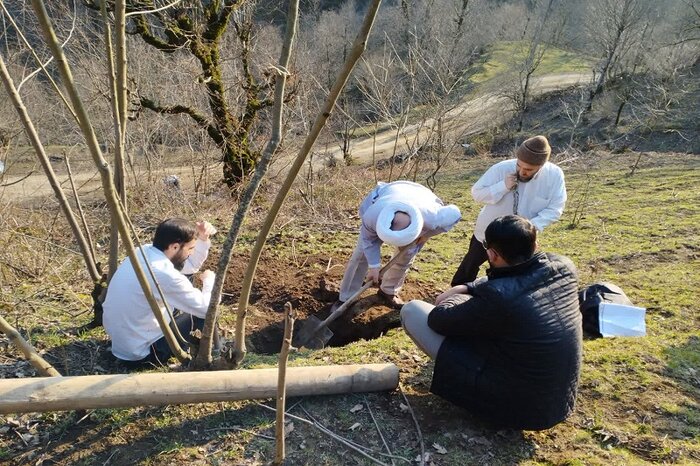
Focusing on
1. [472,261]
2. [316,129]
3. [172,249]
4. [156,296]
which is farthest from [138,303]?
[472,261]

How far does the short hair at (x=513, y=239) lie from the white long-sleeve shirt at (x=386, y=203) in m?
1.27

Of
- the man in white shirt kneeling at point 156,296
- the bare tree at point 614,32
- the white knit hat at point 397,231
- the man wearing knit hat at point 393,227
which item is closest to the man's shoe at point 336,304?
the man wearing knit hat at point 393,227

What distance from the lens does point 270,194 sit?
1009 cm

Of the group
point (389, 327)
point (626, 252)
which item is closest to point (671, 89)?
point (626, 252)

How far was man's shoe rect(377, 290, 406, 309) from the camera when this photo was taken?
15.6 ft

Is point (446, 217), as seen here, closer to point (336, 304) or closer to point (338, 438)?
point (336, 304)

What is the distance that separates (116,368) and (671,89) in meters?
27.3

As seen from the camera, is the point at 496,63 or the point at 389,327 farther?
the point at 496,63

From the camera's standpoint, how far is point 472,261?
4.61 meters

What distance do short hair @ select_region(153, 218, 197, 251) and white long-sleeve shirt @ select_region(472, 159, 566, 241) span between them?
2367mm

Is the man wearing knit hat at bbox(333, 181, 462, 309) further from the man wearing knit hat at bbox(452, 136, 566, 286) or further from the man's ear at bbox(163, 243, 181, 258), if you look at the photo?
the man's ear at bbox(163, 243, 181, 258)

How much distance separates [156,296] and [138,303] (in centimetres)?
11

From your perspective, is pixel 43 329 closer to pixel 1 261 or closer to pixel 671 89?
pixel 1 261

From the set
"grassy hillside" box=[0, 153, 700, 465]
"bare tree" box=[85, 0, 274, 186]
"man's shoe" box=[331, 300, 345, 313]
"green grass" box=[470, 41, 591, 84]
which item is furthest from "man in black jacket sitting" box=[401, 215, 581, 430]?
"green grass" box=[470, 41, 591, 84]
